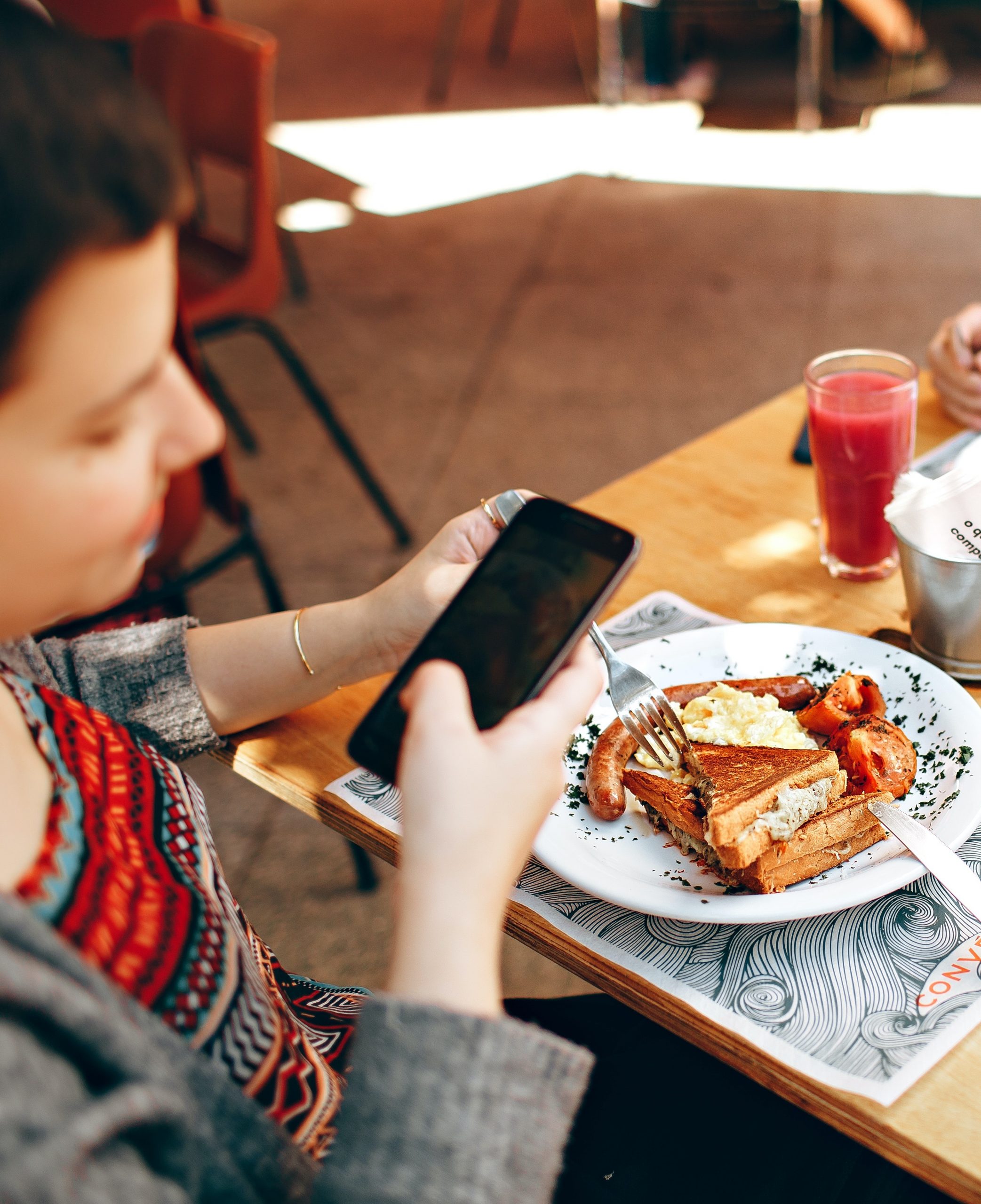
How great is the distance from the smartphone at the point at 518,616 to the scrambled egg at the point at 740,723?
267mm

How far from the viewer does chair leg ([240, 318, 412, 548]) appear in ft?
8.87

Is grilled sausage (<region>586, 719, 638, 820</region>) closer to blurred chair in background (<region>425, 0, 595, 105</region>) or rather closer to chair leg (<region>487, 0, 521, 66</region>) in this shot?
blurred chair in background (<region>425, 0, 595, 105</region>)

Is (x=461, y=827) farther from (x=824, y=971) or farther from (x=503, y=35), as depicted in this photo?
(x=503, y=35)

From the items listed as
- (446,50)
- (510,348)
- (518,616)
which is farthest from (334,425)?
(446,50)

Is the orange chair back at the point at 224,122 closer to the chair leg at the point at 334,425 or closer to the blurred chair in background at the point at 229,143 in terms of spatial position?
the blurred chair in background at the point at 229,143

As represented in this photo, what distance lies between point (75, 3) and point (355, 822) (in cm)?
413

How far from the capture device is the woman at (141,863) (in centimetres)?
56

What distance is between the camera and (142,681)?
110 cm

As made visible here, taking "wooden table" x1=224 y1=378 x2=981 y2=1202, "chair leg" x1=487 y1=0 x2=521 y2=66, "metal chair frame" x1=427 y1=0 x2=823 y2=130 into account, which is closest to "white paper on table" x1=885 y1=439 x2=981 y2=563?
"wooden table" x1=224 y1=378 x2=981 y2=1202

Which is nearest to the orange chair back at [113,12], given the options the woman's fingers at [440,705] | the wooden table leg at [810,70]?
the wooden table leg at [810,70]

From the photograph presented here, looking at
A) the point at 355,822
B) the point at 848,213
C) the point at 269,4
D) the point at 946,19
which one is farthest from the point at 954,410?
the point at 269,4

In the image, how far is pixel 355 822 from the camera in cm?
103

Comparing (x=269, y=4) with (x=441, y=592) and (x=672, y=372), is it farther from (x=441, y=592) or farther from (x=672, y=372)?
(x=441, y=592)

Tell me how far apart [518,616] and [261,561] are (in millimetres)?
1450
